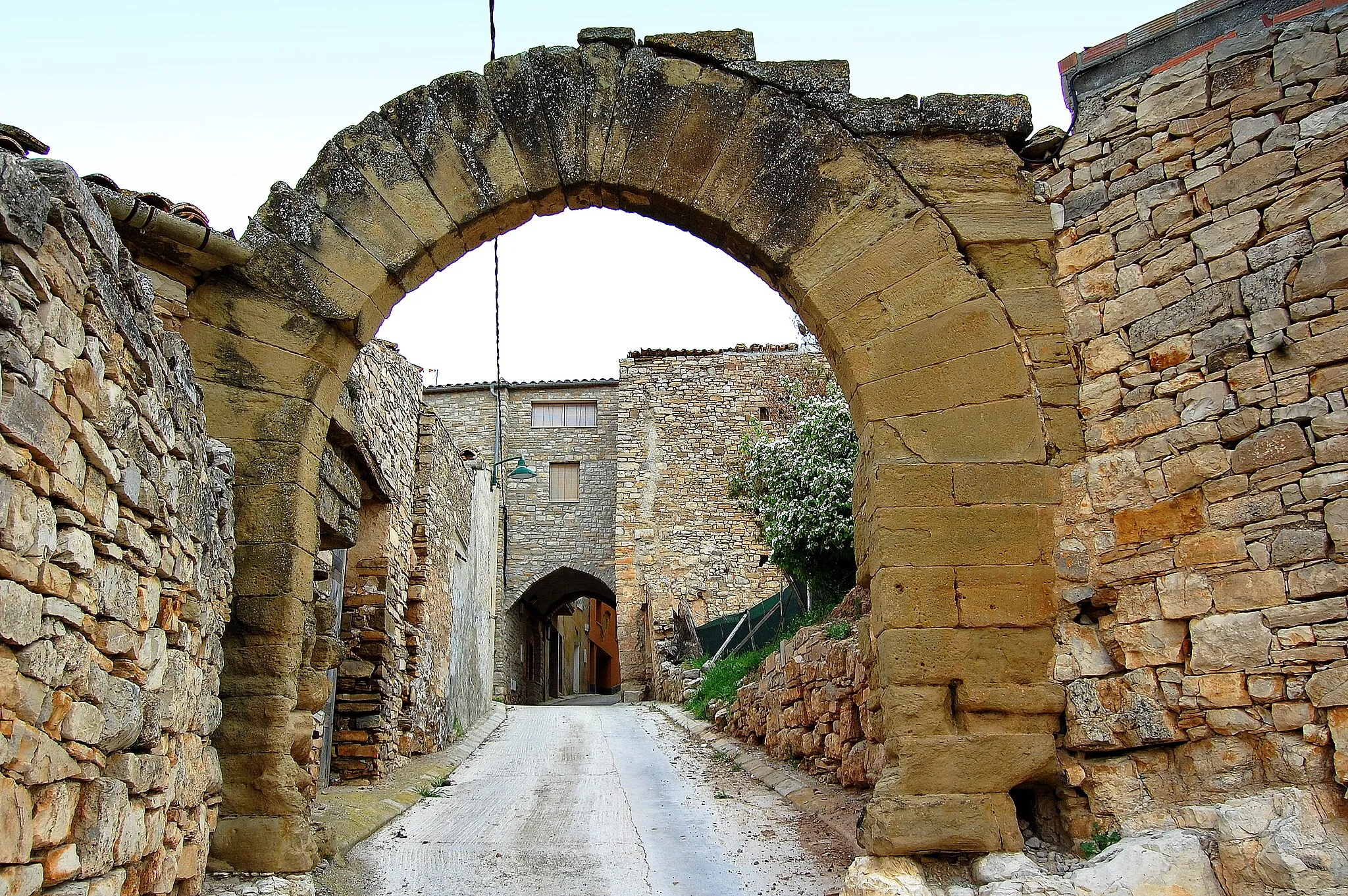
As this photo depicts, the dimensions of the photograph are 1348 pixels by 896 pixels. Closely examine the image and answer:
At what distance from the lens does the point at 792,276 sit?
201 inches

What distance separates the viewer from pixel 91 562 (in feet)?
9.21

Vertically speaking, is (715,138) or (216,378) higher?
(715,138)

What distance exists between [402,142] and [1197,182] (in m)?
3.74

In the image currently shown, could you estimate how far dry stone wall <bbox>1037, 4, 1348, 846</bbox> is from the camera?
3.88m

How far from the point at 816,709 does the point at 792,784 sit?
1.99ft

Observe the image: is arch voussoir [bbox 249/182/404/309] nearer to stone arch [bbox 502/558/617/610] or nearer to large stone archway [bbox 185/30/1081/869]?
large stone archway [bbox 185/30/1081/869]

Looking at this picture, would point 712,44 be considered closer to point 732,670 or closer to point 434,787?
point 434,787

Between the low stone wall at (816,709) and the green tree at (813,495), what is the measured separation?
4.69ft

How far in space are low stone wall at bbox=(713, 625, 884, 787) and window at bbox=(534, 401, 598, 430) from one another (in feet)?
43.0

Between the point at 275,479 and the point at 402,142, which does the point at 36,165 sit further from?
the point at 402,142

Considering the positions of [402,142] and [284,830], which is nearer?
[284,830]

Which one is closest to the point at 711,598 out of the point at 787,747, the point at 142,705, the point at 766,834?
the point at 787,747

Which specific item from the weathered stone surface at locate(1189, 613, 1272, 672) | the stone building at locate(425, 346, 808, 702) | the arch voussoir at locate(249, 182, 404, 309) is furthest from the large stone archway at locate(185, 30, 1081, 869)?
the stone building at locate(425, 346, 808, 702)

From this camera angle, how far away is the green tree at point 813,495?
11.3 m
